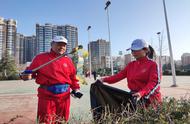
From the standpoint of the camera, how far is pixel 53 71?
3090mm

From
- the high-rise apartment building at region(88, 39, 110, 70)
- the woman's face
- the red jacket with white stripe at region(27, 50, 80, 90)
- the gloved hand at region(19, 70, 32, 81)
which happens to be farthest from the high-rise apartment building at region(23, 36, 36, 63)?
the woman's face

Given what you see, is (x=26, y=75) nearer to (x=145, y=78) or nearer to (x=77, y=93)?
(x=77, y=93)

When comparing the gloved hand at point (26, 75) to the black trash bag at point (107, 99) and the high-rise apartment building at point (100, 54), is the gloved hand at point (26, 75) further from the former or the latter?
the high-rise apartment building at point (100, 54)

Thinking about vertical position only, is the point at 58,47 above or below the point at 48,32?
below

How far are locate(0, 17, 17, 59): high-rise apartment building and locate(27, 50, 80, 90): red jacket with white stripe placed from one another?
70294 mm

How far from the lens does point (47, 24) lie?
60031 mm

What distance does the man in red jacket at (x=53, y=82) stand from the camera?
9.93 ft

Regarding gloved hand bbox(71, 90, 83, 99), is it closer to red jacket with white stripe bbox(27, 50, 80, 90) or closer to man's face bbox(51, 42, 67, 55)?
red jacket with white stripe bbox(27, 50, 80, 90)

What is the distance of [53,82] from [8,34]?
245 ft

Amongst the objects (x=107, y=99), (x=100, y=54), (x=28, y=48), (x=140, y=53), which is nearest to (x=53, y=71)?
(x=107, y=99)

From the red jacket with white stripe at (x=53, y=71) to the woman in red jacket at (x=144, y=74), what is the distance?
0.91 meters

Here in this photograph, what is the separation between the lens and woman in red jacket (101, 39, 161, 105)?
2.72 m

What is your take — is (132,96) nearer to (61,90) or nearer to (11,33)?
(61,90)

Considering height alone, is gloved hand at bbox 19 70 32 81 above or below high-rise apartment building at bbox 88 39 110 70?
below
